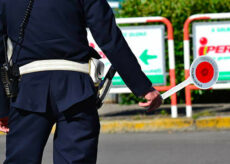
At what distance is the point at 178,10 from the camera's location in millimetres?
8875

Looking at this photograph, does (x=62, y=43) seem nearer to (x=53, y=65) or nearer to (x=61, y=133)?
(x=53, y=65)

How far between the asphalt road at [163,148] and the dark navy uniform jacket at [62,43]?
9.90 feet

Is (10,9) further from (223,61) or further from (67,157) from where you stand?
(223,61)

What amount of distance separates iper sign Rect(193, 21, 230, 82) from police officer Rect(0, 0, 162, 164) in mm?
5233

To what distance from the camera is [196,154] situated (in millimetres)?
5945

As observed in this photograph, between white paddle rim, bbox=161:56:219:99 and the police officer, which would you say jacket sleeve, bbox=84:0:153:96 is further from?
white paddle rim, bbox=161:56:219:99

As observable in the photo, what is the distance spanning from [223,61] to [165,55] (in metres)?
0.98

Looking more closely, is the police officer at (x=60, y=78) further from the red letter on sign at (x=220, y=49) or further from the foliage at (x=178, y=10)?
the foliage at (x=178, y=10)

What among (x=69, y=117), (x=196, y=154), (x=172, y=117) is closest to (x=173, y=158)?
(x=196, y=154)

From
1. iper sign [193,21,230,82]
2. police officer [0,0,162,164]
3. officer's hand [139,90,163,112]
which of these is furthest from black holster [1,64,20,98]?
iper sign [193,21,230,82]

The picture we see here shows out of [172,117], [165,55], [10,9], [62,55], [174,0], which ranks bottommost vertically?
[172,117]

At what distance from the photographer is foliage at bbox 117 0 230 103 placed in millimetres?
8859

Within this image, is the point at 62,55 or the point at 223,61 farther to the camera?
the point at 223,61

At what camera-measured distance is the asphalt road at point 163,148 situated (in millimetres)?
5715
